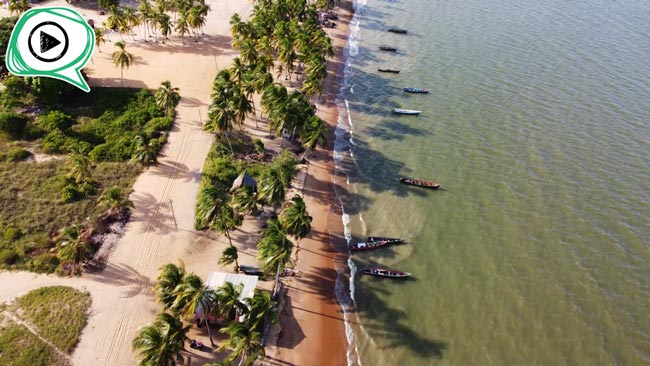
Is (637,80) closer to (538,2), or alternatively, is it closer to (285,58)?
(538,2)

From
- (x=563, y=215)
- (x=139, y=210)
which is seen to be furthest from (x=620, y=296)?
(x=139, y=210)

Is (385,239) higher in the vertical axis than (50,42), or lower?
lower

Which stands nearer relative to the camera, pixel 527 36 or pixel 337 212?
pixel 337 212

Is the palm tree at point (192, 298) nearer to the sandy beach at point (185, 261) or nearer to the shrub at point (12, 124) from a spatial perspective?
the sandy beach at point (185, 261)

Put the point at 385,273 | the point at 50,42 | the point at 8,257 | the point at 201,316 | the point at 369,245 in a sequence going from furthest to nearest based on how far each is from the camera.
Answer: the point at 50,42
the point at 369,245
the point at 385,273
the point at 8,257
the point at 201,316

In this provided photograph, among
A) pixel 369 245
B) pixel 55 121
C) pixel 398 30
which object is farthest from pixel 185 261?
pixel 398 30

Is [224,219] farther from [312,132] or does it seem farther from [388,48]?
[388,48]

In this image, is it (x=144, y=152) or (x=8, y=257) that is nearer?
(x=8, y=257)
